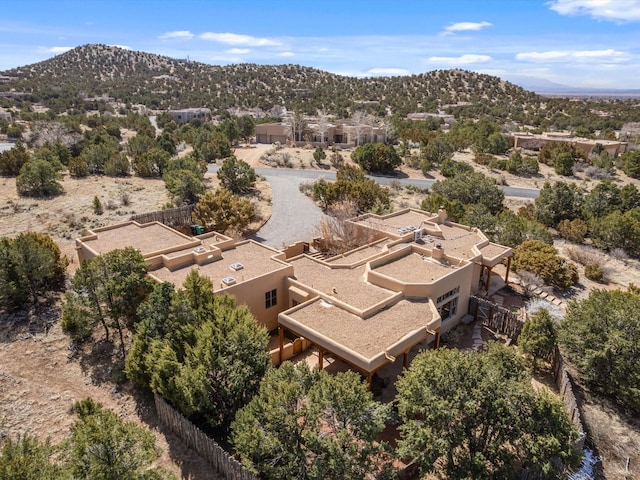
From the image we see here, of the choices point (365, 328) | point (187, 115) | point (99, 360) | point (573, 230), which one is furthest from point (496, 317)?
point (187, 115)

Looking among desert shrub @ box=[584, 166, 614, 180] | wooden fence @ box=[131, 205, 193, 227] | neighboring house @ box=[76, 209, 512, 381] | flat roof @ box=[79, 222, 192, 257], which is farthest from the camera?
desert shrub @ box=[584, 166, 614, 180]

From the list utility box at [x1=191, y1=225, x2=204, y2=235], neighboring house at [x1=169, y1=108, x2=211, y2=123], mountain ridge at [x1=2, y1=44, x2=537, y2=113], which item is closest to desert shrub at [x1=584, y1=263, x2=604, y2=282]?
utility box at [x1=191, y1=225, x2=204, y2=235]

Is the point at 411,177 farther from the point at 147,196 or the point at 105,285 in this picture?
the point at 105,285

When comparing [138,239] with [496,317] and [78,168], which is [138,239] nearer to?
[496,317]

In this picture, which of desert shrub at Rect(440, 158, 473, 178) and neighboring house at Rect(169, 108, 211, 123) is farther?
neighboring house at Rect(169, 108, 211, 123)

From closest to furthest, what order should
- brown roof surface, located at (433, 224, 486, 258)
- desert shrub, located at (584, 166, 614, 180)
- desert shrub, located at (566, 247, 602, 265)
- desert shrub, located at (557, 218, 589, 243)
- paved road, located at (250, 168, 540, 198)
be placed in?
brown roof surface, located at (433, 224, 486, 258) → desert shrub, located at (566, 247, 602, 265) → desert shrub, located at (557, 218, 589, 243) → paved road, located at (250, 168, 540, 198) → desert shrub, located at (584, 166, 614, 180)

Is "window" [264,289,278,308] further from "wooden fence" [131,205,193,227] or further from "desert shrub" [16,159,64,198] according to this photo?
"desert shrub" [16,159,64,198]

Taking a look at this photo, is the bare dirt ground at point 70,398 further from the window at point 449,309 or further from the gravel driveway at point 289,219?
the gravel driveway at point 289,219
